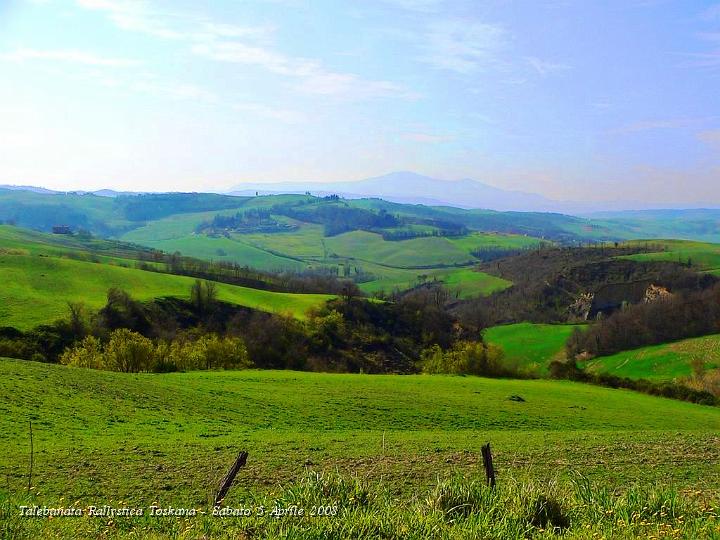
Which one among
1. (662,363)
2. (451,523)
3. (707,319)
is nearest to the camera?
(451,523)

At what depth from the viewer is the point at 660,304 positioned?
448 feet

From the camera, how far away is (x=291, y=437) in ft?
89.8

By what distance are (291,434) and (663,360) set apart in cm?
9880

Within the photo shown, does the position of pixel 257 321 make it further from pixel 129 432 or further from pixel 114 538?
pixel 114 538

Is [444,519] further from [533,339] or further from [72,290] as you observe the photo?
[533,339]

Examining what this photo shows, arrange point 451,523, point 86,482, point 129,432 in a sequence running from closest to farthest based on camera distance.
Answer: point 451,523
point 86,482
point 129,432

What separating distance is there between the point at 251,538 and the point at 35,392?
27288 mm

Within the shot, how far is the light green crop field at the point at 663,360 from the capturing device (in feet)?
316

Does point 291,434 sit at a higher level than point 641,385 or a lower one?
higher

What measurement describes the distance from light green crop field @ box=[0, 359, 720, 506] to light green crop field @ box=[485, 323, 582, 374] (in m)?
75.4

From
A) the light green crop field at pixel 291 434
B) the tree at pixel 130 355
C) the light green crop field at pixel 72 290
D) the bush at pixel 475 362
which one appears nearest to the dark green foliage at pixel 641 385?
the bush at pixel 475 362

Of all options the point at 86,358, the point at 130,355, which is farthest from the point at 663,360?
the point at 86,358

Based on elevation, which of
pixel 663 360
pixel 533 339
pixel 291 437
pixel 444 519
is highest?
pixel 444 519

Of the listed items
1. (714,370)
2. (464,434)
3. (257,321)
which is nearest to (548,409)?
(464,434)
